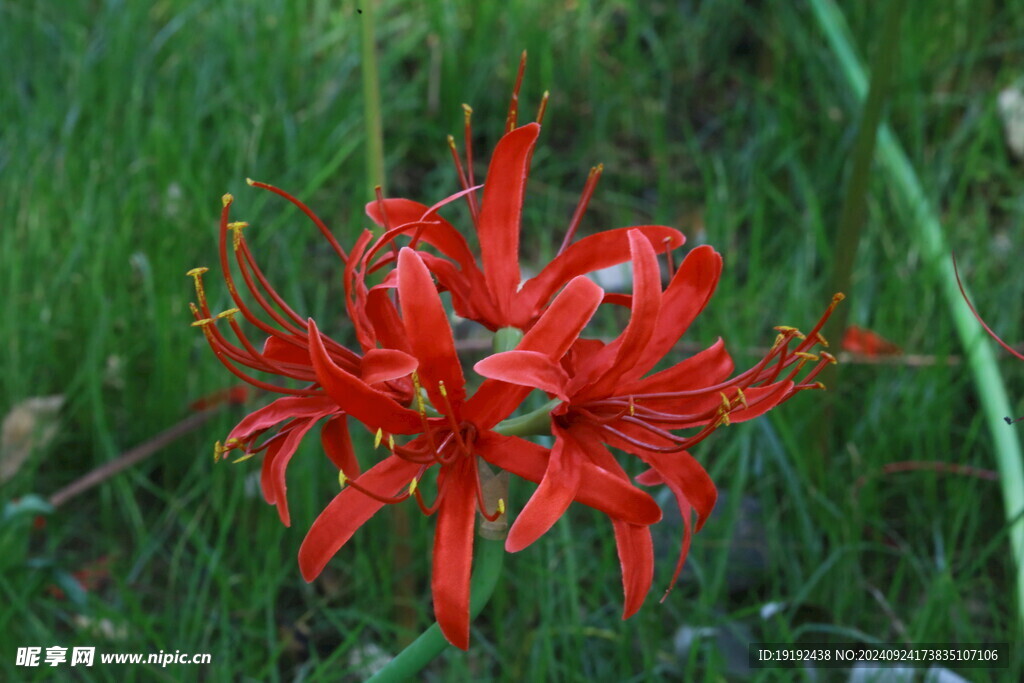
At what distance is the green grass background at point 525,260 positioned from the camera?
5.94ft

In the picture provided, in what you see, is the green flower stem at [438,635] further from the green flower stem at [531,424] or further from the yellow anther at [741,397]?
the yellow anther at [741,397]

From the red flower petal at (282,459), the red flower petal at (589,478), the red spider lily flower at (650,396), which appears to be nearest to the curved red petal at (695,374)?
the red spider lily flower at (650,396)

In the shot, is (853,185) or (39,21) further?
(39,21)

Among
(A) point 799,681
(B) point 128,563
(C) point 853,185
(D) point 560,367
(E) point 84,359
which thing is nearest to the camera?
A: (D) point 560,367

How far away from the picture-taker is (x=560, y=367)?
3.26ft

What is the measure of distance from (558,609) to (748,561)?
13.9 inches

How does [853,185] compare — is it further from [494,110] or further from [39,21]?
[39,21]

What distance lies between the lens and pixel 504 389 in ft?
3.31

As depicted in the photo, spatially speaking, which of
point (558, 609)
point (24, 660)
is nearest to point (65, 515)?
point (24, 660)

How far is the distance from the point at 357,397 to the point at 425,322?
0.09m

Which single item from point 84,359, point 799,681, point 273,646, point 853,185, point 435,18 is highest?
point 435,18

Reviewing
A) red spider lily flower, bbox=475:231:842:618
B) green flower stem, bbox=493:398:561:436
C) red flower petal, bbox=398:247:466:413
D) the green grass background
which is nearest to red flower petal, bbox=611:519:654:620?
red spider lily flower, bbox=475:231:842:618

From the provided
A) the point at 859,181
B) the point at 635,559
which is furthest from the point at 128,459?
the point at 859,181

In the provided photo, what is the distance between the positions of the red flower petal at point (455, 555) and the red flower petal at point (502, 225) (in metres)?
0.20
